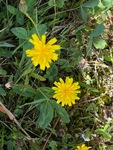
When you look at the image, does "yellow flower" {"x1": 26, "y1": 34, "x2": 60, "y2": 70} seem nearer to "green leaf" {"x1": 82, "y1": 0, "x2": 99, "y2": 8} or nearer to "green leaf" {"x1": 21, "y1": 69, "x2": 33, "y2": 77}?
"green leaf" {"x1": 21, "y1": 69, "x2": 33, "y2": 77}

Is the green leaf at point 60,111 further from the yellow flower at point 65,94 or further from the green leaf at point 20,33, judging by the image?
the green leaf at point 20,33

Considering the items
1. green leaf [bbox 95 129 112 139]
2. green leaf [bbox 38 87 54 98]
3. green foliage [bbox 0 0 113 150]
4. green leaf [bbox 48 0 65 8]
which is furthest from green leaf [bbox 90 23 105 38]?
green leaf [bbox 95 129 112 139]

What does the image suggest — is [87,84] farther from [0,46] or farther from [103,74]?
[0,46]

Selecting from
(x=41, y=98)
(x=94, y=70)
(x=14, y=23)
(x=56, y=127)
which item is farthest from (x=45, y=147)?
(x=14, y=23)

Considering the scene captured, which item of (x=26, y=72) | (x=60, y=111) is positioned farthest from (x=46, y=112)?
(x=26, y=72)

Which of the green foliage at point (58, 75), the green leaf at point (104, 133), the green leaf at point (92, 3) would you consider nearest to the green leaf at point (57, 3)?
the green foliage at point (58, 75)

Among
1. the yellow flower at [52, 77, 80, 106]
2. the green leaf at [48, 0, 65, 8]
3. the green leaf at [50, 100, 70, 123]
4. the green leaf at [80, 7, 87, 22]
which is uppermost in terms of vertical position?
the green leaf at [48, 0, 65, 8]

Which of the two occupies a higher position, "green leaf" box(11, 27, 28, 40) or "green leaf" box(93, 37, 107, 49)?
"green leaf" box(11, 27, 28, 40)

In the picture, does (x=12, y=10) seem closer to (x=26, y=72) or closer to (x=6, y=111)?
(x=26, y=72)
